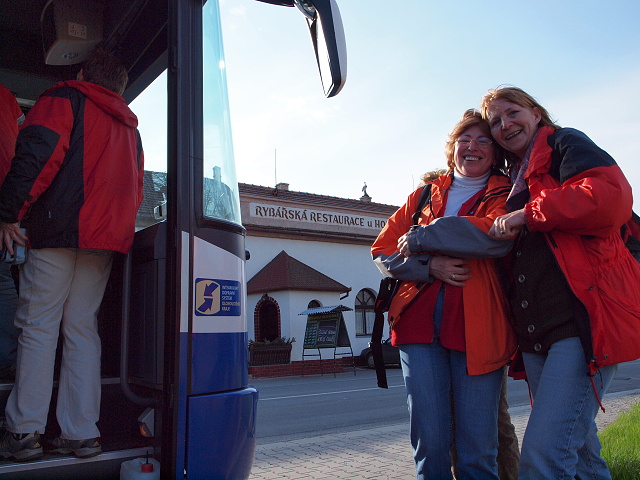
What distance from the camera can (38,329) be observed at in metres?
2.77

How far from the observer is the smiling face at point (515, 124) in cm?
273

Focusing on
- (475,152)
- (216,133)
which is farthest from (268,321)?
(475,152)

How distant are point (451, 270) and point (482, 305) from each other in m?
0.20

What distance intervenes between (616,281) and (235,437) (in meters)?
1.65

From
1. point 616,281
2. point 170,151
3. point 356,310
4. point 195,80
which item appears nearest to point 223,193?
point 170,151

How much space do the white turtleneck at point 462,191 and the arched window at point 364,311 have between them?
24455 mm

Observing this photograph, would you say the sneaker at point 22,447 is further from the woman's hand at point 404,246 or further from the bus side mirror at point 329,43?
the bus side mirror at point 329,43

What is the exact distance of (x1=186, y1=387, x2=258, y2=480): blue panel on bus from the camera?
2527 mm

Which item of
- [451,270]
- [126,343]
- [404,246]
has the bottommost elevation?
[126,343]

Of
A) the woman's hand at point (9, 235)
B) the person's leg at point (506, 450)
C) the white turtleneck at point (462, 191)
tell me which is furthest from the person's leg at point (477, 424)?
the woman's hand at point (9, 235)

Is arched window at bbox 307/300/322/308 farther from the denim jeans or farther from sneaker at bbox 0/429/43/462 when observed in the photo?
sneaker at bbox 0/429/43/462

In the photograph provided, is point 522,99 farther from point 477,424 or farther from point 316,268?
point 316,268

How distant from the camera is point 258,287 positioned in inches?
960

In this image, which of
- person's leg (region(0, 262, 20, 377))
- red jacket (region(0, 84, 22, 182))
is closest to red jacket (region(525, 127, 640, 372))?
red jacket (region(0, 84, 22, 182))
